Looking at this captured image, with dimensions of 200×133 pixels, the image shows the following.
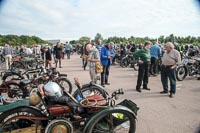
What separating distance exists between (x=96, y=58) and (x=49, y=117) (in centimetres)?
365

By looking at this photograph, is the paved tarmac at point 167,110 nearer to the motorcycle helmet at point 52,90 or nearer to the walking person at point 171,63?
the walking person at point 171,63

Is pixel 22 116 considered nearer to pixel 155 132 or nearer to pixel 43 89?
pixel 43 89

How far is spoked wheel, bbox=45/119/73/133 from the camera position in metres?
3.27

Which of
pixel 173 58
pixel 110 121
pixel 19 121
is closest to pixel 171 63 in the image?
pixel 173 58

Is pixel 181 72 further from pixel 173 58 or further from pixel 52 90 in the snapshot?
pixel 52 90

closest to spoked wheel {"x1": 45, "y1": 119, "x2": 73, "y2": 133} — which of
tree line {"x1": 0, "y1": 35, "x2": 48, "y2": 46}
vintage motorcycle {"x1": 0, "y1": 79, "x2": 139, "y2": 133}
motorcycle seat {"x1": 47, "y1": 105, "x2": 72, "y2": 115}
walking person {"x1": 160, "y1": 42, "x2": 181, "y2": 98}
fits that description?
vintage motorcycle {"x1": 0, "y1": 79, "x2": 139, "y2": 133}

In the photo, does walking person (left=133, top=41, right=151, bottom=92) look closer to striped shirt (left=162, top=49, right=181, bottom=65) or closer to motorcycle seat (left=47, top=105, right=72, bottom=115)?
striped shirt (left=162, top=49, right=181, bottom=65)

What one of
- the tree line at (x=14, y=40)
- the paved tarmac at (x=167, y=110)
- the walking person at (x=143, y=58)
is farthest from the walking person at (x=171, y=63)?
the tree line at (x=14, y=40)

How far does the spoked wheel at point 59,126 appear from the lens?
3.27 metres

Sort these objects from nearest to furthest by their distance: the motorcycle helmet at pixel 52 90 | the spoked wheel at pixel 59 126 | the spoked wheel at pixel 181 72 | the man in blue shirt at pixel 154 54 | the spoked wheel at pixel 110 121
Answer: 1. the spoked wheel at pixel 59 126
2. the spoked wheel at pixel 110 121
3. the motorcycle helmet at pixel 52 90
4. the spoked wheel at pixel 181 72
5. the man in blue shirt at pixel 154 54

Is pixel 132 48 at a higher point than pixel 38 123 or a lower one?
higher

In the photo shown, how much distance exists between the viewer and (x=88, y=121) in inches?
133

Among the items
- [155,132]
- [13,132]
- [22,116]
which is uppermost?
[22,116]

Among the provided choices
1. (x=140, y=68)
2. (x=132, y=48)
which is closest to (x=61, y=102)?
(x=140, y=68)
